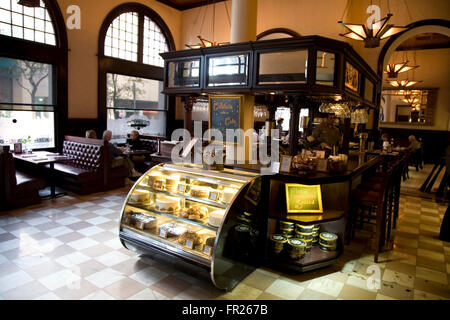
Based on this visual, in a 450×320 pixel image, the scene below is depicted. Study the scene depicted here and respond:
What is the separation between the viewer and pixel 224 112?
15.5ft

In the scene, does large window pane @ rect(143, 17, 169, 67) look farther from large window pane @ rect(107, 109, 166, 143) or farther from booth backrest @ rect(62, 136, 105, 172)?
booth backrest @ rect(62, 136, 105, 172)

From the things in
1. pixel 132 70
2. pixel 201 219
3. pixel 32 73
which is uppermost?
pixel 132 70

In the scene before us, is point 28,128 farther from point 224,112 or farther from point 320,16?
point 320,16

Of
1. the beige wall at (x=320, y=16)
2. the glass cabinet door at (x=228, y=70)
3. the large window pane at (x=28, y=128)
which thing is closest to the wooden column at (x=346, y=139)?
the glass cabinet door at (x=228, y=70)

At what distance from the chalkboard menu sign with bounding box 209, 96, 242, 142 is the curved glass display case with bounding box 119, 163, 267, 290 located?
41.2 inches

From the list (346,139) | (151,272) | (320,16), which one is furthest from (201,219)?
(320,16)

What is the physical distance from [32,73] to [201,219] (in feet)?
22.9

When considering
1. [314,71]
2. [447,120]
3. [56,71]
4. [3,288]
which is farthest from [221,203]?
[447,120]

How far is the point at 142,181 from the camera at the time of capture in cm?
388

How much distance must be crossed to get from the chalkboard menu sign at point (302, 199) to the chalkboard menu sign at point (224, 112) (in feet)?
4.18

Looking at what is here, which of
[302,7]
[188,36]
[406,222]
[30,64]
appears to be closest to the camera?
[406,222]

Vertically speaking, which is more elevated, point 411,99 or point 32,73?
point 411,99
